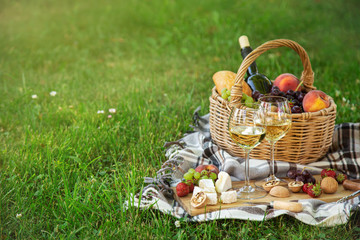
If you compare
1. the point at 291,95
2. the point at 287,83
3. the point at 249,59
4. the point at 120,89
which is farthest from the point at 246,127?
the point at 120,89

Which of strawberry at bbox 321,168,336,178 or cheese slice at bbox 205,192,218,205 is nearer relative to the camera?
cheese slice at bbox 205,192,218,205

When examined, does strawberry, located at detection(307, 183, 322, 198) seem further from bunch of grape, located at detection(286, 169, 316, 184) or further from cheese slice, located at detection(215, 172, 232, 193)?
cheese slice, located at detection(215, 172, 232, 193)

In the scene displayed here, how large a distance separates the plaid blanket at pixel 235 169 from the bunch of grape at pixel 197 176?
146 millimetres

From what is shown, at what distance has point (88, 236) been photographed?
2189 mm

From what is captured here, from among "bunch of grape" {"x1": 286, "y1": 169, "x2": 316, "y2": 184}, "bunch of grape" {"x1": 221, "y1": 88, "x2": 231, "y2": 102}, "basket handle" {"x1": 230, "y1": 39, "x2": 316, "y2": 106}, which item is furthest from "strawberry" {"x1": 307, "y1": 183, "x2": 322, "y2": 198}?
"bunch of grape" {"x1": 221, "y1": 88, "x2": 231, "y2": 102}

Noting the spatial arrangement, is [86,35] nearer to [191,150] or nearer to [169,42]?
[169,42]

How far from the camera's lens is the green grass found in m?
2.33

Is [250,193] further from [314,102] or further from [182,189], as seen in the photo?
[314,102]

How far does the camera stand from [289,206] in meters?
2.29

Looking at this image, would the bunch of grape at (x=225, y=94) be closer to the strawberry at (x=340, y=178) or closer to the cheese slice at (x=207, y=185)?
the cheese slice at (x=207, y=185)

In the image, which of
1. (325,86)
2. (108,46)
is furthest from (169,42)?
(325,86)

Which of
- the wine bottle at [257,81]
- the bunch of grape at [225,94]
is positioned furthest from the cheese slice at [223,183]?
the wine bottle at [257,81]

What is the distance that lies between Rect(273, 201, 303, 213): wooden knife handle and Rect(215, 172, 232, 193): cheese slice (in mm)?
332

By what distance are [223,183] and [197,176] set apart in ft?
0.57
